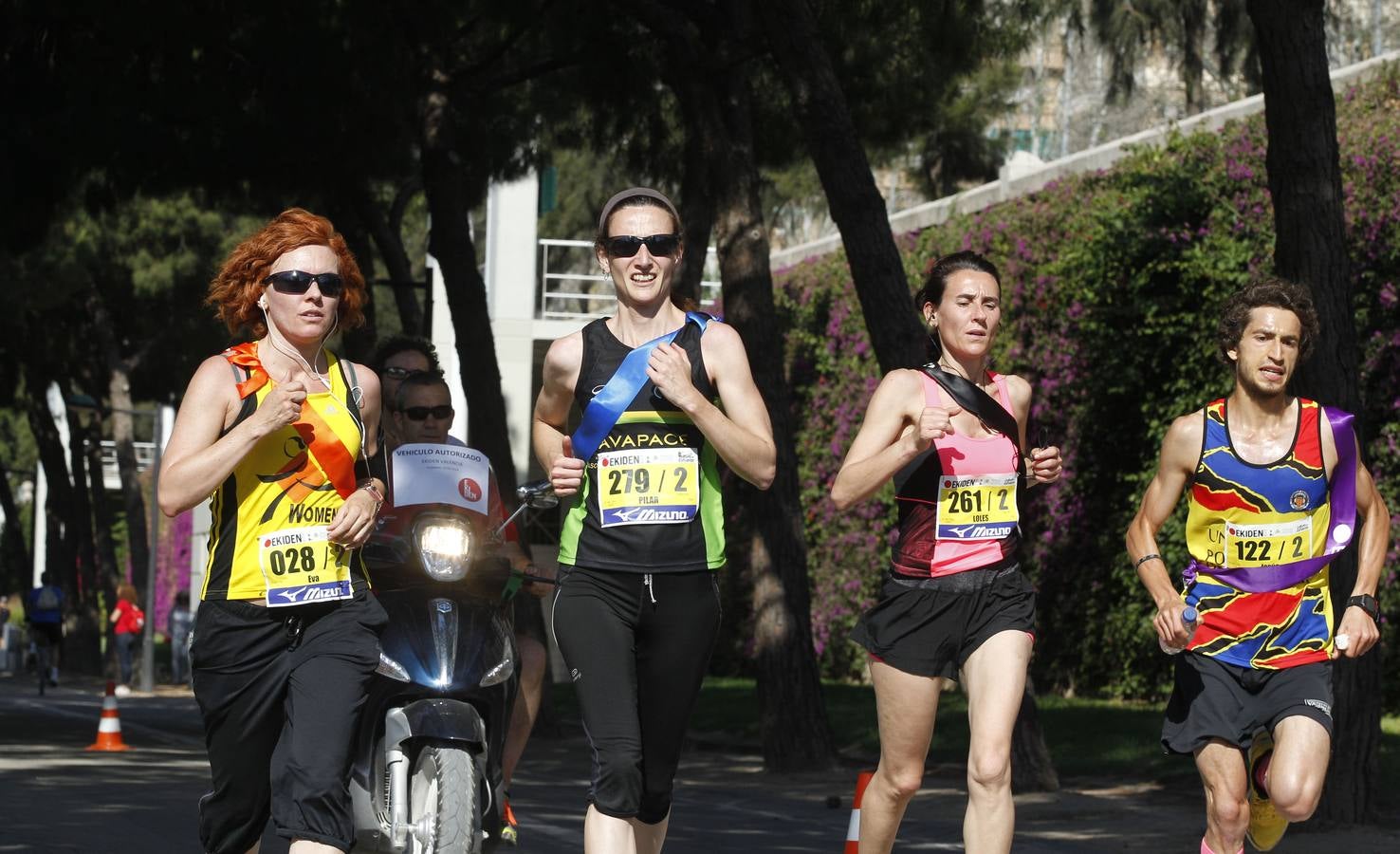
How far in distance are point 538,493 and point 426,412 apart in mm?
2045

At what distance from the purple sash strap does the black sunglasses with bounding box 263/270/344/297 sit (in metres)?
2.84

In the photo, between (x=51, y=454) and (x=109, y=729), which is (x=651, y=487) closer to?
(x=109, y=729)

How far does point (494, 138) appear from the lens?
69.6ft

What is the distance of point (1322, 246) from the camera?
9539mm

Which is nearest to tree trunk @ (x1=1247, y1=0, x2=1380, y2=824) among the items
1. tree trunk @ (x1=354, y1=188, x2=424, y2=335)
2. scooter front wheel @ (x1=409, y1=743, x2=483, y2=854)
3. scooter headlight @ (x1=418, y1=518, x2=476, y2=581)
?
scooter headlight @ (x1=418, y1=518, x2=476, y2=581)

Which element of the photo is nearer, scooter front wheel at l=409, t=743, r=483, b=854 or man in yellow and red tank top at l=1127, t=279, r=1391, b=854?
man in yellow and red tank top at l=1127, t=279, r=1391, b=854

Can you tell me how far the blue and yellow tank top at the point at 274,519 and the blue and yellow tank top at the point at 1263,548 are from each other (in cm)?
271

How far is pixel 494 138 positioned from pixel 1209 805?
1564 cm

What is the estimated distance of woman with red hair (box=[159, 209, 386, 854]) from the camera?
5.28m

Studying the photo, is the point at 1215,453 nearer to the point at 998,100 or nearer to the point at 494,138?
the point at 494,138

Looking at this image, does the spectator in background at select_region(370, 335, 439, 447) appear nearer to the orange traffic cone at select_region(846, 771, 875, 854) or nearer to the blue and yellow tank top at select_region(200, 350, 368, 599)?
the orange traffic cone at select_region(846, 771, 875, 854)

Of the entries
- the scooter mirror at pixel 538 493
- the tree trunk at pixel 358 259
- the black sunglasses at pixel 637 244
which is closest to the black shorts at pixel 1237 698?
the scooter mirror at pixel 538 493

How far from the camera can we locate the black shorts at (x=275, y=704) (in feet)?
17.4

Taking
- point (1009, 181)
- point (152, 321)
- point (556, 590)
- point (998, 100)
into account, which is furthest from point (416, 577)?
point (152, 321)
